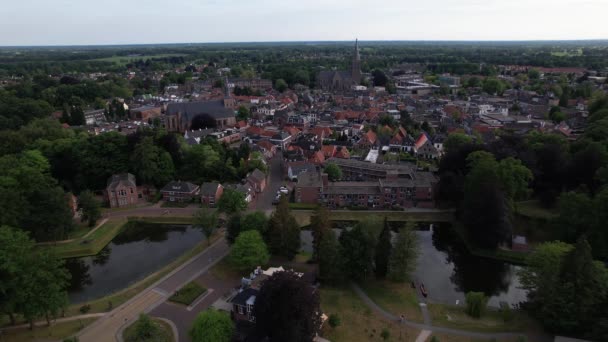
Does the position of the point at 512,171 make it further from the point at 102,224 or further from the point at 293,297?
the point at 102,224

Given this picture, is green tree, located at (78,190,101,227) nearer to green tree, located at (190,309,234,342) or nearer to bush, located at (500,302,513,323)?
green tree, located at (190,309,234,342)

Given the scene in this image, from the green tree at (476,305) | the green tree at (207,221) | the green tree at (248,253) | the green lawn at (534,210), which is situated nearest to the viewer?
the green tree at (476,305)

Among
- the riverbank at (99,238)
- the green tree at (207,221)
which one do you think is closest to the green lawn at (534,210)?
the green tree at (207,221)

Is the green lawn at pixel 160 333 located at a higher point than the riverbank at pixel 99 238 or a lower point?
higher

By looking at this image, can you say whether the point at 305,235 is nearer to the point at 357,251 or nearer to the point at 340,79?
the point at 357,251

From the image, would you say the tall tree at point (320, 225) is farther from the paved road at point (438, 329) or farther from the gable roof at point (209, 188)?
the gable roof at point (209, 188)

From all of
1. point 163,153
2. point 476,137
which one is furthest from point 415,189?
point 163,153

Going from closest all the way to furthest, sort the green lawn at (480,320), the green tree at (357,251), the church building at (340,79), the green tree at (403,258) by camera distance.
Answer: the green lawn at (480,320) < the green tree at (357,251) < the green tree at (403,258) < the church building at (340,79)
